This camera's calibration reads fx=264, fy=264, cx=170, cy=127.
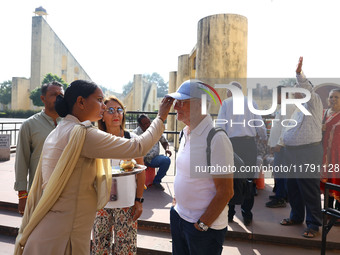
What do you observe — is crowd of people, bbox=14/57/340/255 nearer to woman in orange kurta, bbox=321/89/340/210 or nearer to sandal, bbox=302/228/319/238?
sandal, bbox=302/228/319/238

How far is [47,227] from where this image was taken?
1488mm

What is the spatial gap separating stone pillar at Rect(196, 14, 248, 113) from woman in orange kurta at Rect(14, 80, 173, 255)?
4630 mm

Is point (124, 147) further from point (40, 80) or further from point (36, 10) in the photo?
point (36, 10)

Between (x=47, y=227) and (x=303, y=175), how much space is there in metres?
3.02

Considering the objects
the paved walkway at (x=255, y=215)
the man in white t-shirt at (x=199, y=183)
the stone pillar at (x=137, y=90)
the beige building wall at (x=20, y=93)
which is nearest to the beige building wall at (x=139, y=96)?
the stone pillar at (x=137, y=90)

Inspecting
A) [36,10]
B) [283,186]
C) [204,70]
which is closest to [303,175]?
[283,186]

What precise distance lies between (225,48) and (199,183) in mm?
4845

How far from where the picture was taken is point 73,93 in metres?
1.66

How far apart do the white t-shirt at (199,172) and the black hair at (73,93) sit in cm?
76

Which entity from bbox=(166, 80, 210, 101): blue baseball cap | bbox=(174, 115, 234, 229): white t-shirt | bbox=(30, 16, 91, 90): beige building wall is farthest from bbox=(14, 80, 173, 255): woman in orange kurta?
bbox=(30, 16, 91, 90): beige building wall

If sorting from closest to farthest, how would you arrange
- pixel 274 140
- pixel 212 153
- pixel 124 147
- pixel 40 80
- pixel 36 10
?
pixel 124 147
pixel 212 153
pixel 274 140
pixel 40 80
pixel 36 10

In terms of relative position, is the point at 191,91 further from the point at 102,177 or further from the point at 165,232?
the point at 165,232

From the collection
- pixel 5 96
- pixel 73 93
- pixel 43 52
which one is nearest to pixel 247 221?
pixel 73 93

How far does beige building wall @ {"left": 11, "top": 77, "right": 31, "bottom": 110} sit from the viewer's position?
114 ft
